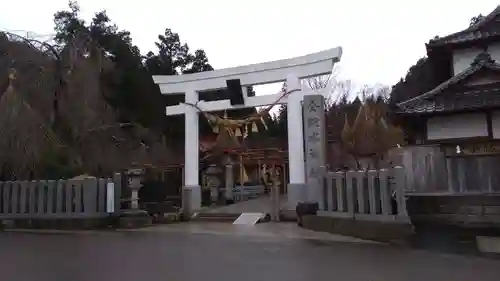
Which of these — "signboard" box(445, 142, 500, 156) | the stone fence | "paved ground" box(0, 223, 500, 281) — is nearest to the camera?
"paved ground" box(0, 223, 500, 281)

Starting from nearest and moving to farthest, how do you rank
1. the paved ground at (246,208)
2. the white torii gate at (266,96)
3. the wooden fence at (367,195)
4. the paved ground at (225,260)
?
the paved ground at (225,260)
the wooden fence at (367,195)
the white torii gate at (266,96)
the paved ground at (246,208)

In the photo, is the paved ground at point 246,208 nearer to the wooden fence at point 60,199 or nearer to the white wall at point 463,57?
the wooden fence at point 60,199

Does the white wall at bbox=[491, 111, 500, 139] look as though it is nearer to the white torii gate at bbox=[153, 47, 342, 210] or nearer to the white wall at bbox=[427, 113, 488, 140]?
the white wall at bbox=[427, 113, 488, 140]

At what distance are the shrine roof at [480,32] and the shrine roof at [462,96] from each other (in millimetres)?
2351

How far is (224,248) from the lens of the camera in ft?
34.6

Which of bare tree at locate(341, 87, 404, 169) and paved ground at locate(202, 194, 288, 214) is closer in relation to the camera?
paved ground at locate(202, 194, 288, 214)

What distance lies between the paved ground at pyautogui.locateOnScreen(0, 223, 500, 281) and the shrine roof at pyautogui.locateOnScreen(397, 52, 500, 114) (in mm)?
4937

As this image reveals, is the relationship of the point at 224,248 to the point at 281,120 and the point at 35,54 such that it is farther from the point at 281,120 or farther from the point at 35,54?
the point at 281,120

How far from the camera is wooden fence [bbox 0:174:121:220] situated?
53.7 feet

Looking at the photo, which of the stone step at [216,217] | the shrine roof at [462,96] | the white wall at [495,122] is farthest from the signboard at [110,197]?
the white wall at [495,122]

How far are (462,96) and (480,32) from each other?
12.7ft

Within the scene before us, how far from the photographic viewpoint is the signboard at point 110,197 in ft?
53.7

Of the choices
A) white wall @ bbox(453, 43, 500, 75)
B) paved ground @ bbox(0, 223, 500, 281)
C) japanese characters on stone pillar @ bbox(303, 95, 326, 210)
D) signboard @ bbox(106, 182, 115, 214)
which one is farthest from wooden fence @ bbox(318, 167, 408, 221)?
signboard @ bbox(106, 182, 115, 214)

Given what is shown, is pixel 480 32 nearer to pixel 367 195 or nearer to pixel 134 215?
pixel 367 195
